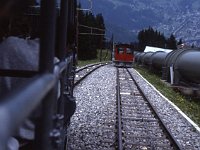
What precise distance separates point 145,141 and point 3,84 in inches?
223

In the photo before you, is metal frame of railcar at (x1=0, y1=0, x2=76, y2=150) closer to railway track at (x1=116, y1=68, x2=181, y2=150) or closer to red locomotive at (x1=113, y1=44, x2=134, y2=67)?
railway track at (x1=116, y1=68, x2=181, y2=150)

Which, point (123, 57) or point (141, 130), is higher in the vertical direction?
point (141, 130)

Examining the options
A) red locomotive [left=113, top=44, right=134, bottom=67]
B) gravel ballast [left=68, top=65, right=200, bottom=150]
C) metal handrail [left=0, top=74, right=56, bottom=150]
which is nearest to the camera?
metal handrail [left=0, top=74, right=56, bottom=150]

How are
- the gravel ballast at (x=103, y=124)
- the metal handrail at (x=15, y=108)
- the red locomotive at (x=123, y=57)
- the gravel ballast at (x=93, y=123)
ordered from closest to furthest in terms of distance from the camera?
the metal handrail at (x=15, y=108)
the gravel ballast at (x=93, y=123)
the gravel ballast at (x=103, y=124)
the red locomotive at (x=123, y=57)

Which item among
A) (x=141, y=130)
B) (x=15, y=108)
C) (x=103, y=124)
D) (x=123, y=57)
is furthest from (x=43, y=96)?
(x=123, y=57)

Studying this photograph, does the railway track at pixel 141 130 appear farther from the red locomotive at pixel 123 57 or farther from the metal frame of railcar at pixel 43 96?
the red locomotive at pixel 123 57

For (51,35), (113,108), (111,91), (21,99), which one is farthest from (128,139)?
(111,91)

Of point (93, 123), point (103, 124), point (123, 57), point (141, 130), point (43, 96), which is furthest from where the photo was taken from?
point (123, 57)

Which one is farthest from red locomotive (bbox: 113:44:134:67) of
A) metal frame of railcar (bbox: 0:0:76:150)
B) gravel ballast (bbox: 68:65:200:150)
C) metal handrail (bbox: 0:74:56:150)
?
metal handrail (bbox: 0:74:56:150)

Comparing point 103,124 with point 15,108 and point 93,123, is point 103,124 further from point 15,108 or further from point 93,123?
point 15,108

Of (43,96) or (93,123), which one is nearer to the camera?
(43,96)

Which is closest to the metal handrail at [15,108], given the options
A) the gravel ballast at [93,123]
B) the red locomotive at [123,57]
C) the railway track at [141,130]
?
the railway track at [141,130]

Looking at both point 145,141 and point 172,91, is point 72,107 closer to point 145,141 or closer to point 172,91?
point 145,141

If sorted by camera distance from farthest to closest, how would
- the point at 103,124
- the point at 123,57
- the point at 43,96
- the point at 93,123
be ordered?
the point at 123,57 < the point at 93,123 < the point at 103,124 < the point at 43,96
